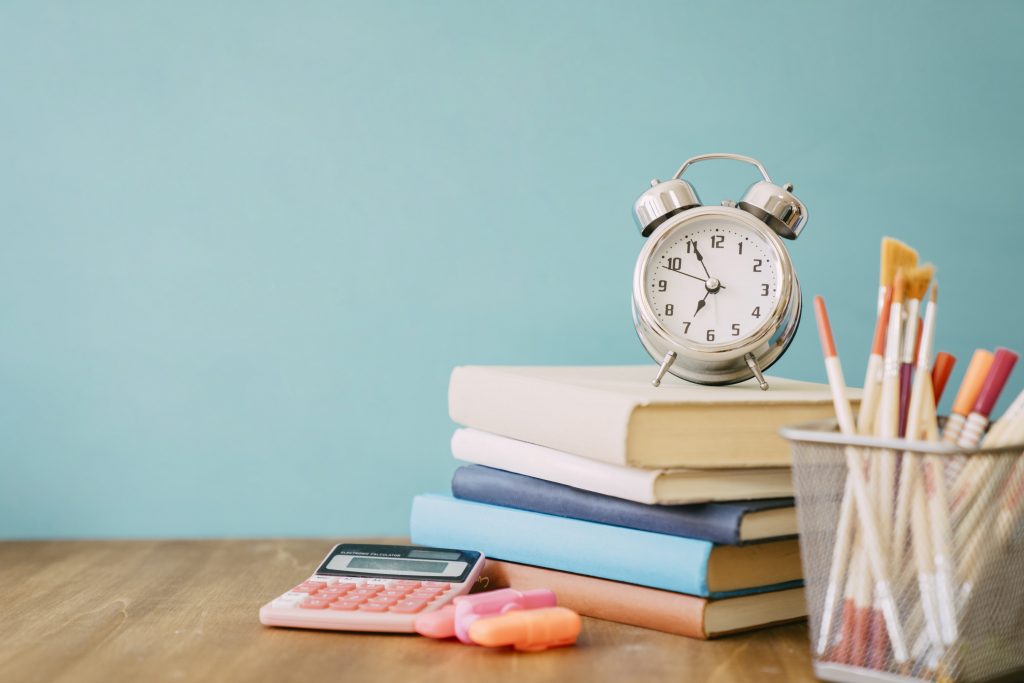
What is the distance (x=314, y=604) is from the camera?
908mm

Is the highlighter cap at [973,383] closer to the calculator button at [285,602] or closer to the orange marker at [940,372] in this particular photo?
the orange marker at [940,372]

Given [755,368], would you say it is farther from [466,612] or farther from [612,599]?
[466,612]

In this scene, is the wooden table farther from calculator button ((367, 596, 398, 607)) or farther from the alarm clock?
the alarm clock

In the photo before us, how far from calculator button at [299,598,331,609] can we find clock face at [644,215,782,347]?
38cm


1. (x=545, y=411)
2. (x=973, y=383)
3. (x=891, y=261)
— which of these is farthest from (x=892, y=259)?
(x=545, y=411)

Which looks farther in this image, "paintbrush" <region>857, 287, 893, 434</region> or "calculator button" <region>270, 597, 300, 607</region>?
"calculator button" <region>270, 597, 300, 607</region>

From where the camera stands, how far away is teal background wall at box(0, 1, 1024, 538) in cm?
132

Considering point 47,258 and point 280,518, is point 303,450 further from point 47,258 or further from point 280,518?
point 47,258

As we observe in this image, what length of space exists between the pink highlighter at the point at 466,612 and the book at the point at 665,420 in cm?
13

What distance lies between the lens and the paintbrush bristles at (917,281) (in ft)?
2.63

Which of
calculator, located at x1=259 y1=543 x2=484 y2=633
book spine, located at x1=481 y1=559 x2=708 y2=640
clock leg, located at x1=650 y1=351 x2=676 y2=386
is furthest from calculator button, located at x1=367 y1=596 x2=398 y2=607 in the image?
clock leg, located at x1=650 y1=351 x2=676 y2=386

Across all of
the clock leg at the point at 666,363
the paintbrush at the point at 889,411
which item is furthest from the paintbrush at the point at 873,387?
the clock leg at the point at 666,363

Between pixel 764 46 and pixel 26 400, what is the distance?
987 mm

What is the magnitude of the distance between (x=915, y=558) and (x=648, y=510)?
0.76 feet
